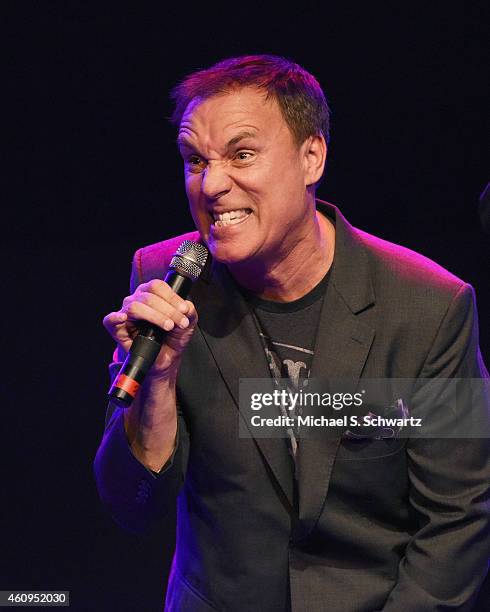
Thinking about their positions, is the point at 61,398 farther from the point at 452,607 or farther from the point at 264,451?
the point at 452,607

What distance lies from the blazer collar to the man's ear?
0.42 feet

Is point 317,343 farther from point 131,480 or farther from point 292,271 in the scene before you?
point 131,480

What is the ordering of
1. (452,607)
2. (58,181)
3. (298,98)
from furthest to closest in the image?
(58,181), (298,98), (452,607)

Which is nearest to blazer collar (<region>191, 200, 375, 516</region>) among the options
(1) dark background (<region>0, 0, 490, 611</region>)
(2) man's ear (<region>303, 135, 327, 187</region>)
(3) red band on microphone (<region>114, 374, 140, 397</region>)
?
(2) man's ear (<region>303, 135, 327, 187</region>)

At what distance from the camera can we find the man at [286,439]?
1.73 m

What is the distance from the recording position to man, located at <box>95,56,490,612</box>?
1.73 metres

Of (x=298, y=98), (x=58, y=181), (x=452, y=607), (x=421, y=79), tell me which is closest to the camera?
(x=452, y=607)

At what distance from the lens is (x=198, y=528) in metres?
1.84

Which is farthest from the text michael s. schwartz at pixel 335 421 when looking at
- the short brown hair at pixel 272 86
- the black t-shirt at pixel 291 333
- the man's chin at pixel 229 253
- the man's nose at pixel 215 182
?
the short brown hair at pixel 272 86

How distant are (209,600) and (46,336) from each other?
47.4 inches

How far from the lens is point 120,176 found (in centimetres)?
274

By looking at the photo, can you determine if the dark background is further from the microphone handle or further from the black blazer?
the microphone handle

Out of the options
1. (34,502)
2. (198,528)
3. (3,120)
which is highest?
(3,120)

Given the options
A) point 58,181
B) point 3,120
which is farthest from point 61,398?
point 3,120
